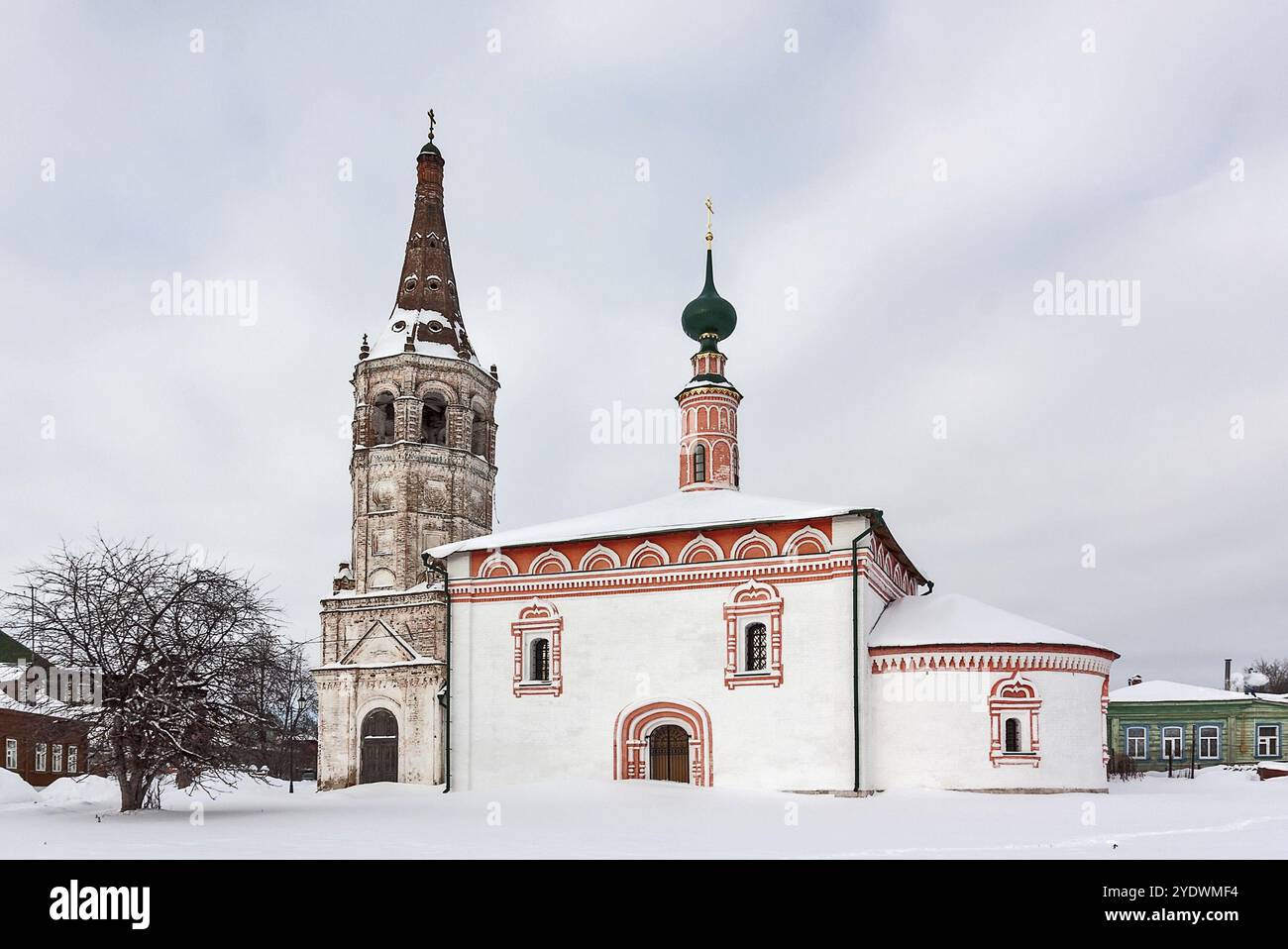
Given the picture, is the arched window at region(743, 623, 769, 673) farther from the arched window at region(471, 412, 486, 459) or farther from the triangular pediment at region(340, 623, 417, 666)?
the arched window at region(471, 412, 486, 459)

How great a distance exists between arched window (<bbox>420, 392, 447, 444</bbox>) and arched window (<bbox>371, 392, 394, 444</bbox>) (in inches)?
32.3

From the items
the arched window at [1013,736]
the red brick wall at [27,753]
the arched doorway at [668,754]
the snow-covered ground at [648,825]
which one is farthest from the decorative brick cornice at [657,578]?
the red brick wall at [27,753]

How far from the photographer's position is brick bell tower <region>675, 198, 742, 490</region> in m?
25.6

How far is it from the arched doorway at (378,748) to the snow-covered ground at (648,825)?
4624mm

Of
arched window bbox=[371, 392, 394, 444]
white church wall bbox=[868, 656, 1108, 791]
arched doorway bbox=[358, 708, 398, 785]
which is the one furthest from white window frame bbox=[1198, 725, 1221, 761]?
arched window bbox=[371, 392, 394, 444]

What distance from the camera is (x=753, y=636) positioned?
69.3 ft

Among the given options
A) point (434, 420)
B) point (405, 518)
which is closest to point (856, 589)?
point (405, 518)

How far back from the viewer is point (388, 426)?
29766mm

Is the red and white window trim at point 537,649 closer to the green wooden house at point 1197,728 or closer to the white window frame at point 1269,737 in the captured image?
the green wooden house at point 1197,728

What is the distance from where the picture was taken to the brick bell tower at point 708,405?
25562 millimetres

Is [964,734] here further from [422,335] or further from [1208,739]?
[1208,739]

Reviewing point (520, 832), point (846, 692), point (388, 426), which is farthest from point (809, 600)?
point (388, 426)

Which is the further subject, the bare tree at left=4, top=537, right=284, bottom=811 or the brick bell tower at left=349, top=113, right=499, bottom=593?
the brick bell tower at left=349, top=113, right=499, bottom=593

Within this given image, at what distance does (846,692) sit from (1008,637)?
3.14m
